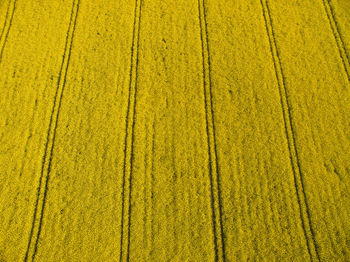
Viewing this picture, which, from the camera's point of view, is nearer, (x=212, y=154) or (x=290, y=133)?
(x=212, y=154)

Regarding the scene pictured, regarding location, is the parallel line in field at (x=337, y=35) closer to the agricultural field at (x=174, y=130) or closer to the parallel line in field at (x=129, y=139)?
the agricultural field at (x=174, y=130)

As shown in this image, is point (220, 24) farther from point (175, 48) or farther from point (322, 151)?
point (322, 151)

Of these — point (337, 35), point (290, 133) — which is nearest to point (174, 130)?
point (290, 133)

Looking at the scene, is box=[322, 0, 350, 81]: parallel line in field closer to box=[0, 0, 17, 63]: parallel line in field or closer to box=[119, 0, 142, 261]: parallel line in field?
box=[119, 0, 142, 261]: parallel line in field

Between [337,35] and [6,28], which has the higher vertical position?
[337,35]

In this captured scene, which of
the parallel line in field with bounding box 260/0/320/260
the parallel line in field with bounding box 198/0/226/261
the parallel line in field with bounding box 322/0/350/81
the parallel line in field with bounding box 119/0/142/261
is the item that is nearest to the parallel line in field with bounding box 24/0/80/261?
the parallel line in field with bounding box 119/0/142/261

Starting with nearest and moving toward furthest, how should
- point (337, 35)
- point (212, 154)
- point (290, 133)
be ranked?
point (212, 154)
point (290, 133)
point (337, 35)

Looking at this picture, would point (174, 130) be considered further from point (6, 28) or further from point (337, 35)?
point (6, 28)
